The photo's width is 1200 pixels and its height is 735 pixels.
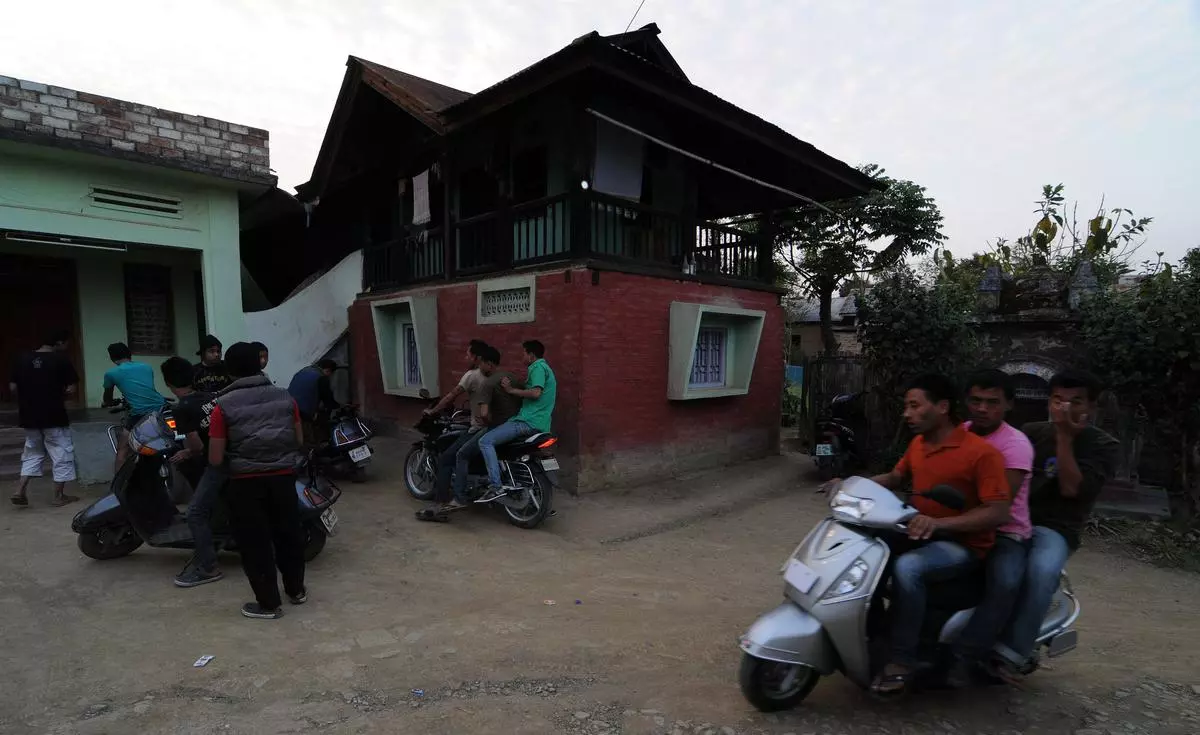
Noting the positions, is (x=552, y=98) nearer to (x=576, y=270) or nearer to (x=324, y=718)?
(x=576, y=270)

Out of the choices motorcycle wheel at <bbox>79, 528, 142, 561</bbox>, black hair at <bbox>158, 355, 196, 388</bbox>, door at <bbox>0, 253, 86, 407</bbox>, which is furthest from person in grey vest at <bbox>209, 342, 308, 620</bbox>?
door at <bbox>0, 253, 86, 407</bbox>

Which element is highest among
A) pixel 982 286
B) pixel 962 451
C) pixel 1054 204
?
pixel 1054 204

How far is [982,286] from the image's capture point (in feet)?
28.8

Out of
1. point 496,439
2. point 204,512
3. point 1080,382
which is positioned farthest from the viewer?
point 496,439

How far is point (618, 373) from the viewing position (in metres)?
7.09

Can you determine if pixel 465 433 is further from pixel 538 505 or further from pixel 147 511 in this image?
pixel 147 511

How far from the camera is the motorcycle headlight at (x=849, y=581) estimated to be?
2.48 metres

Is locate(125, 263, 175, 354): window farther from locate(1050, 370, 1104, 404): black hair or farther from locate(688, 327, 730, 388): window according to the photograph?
locate(1050, 370, 1104, 404): black hair

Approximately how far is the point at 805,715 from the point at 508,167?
8.10 metres

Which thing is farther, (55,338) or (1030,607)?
(55,338)

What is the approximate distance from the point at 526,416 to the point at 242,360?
2693 millimetres

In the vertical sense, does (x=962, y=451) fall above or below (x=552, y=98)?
below

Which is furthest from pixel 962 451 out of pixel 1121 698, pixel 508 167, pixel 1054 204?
pixel 1054 204

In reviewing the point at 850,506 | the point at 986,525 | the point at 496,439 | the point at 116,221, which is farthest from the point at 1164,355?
the point at 116,221
